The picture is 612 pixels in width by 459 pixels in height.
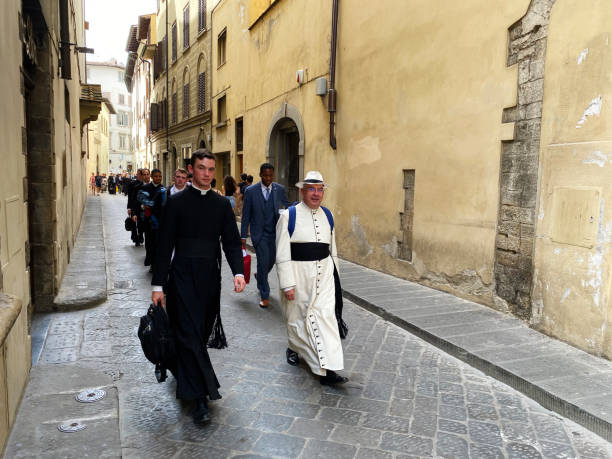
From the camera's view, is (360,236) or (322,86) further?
(322,86)

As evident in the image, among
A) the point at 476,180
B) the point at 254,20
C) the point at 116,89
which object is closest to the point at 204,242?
the point at 476,180

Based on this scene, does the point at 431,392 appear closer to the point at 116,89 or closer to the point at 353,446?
the point at 353,446

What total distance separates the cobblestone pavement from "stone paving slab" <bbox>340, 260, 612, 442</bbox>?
0.10m

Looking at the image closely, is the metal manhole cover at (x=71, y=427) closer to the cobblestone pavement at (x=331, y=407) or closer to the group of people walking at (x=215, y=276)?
the cobblestone pavement at (x=331, y=407)

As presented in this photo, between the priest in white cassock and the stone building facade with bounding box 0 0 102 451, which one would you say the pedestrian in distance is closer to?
the stone building facade with bounding box 0 0 102 451

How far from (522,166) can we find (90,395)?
458cm

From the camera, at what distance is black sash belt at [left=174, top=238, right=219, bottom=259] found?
3.46 metres

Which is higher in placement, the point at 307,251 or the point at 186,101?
the point at 186,101

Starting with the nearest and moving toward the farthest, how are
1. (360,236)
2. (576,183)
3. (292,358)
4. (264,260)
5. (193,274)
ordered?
(193,274) → (292,358) → (576,183) → (264,260) → (360,236)

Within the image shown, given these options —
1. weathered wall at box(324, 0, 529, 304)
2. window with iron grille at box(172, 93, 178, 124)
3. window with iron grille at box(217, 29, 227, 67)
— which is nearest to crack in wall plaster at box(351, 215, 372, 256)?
weathered wall at box(324, 0, 529, 304)

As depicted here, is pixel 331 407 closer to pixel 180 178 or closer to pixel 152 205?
pixel 180 178

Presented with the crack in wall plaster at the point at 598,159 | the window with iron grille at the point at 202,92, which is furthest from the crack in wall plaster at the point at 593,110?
the window with iron grille at the point at 202,92

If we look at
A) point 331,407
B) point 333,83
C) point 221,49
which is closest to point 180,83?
point 221,49

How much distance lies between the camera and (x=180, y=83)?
78.4ft
